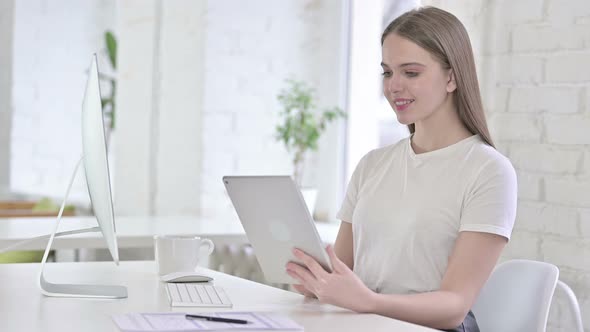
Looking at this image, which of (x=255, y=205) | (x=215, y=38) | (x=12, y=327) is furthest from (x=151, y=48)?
(x=12, y=327)

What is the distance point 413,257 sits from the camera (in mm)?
1940

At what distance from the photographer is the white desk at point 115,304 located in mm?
1513

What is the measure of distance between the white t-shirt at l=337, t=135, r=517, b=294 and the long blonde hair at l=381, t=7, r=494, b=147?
6 cm

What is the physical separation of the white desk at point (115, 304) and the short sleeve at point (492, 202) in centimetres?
34

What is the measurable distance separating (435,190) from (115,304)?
72 cm

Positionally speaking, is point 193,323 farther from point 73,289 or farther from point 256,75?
point 256,75

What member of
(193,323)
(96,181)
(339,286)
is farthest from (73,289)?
(339,286)

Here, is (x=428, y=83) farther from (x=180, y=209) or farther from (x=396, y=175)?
(x=180, y=209)

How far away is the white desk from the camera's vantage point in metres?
1.51

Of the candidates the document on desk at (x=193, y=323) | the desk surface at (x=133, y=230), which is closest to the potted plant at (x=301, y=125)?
the desk surface at (x=133, y=230)

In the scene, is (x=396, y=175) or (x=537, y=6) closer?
(x=396, y=175)

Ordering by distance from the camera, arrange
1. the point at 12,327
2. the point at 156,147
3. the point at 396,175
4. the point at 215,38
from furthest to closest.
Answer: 1. the point at 156,147
2. the point at 215,38
3. the point at 396,175
4. the point at 12,327

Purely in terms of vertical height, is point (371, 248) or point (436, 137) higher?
point (436, 137)

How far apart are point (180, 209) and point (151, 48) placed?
698mm
